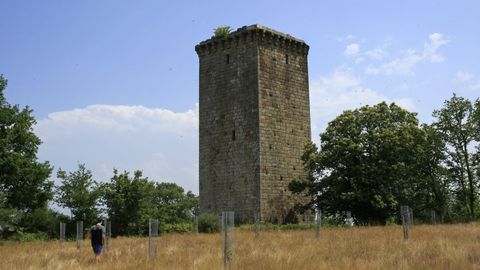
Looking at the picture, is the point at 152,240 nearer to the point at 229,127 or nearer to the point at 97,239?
the point at 97,239

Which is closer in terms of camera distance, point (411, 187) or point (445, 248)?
point (445, 248)

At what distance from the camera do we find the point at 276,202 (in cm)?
3428

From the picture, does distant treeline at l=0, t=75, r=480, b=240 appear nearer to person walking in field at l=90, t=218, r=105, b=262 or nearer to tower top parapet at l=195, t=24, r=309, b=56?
tower top parapet at l=195, t=24, r=309, b=56

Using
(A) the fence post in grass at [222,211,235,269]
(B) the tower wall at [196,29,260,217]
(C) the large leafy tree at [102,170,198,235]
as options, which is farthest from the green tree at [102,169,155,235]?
(A) the fence post in grass at [222,211,235,269]

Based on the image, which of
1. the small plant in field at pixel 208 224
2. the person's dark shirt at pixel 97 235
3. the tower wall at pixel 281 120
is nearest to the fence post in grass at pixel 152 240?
the person's dark shirt at pixel 97 235

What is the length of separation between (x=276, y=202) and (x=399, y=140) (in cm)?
861

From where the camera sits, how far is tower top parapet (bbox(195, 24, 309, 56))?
35.5m

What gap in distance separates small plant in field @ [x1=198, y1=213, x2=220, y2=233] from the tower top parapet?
11569 millimetres

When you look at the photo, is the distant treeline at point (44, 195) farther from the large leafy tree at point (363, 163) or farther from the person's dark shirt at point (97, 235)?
the person's dark shirt at point (97, 235)

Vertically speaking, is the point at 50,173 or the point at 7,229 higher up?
the point at 50,173

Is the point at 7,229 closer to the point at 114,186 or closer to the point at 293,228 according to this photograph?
the point at 114,186

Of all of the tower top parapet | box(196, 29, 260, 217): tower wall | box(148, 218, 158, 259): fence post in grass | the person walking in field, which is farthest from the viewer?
the tower top parapet

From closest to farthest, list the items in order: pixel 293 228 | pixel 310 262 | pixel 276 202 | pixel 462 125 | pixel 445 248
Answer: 1. pixel 310 262
2. pixel 445 248
3. pixel 293 228
4. pixel 276 202
5. pixel 462 125

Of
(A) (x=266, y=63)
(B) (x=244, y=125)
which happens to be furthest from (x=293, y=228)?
(A) (x=266, y=63)
